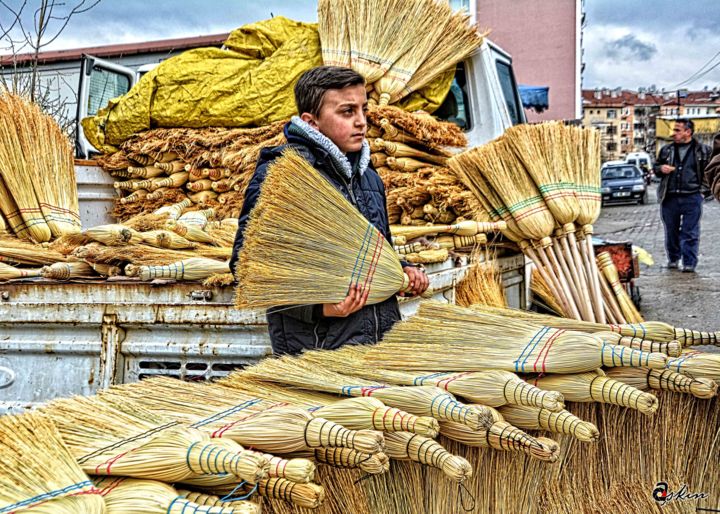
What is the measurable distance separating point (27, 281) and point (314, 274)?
5.23 feet

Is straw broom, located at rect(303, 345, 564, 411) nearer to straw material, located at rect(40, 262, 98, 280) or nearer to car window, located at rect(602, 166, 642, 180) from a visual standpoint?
straw material, located at rect(40, 262, 98, 280)

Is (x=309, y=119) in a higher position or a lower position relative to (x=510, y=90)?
lower

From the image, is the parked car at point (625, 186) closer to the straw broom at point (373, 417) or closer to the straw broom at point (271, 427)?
the straw broom at point (373, 417)

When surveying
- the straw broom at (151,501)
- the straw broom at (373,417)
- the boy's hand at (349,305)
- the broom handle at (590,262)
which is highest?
the broom handle at (590,262)

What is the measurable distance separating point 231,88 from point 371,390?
391 centimetres

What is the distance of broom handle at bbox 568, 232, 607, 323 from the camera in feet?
15.8

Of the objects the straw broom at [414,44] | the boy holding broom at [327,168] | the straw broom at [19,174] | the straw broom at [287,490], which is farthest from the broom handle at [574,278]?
the straw broom at [287,490]

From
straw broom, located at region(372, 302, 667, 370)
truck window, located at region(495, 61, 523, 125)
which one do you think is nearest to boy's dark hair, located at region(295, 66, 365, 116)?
straw broom, located at region(372, 302, 667, 370)

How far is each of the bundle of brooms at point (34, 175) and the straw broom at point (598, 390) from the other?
3.36 metres

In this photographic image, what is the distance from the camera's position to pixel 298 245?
8.37ft

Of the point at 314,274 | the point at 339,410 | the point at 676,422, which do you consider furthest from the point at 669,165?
the point at 339,410

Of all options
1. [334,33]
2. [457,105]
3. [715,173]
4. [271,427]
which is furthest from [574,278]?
[271,427]

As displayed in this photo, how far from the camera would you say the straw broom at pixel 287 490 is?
1.63 meters

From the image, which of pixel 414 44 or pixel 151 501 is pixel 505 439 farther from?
pixel 414 44
